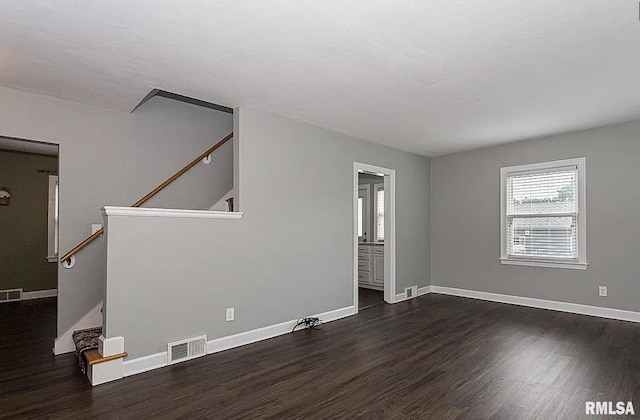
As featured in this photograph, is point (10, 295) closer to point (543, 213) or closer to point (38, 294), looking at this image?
point (38, 294)

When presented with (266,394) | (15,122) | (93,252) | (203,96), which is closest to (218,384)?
(266,394)

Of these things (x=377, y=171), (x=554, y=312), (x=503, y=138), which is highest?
(x=503, y=138)

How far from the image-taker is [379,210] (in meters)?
7.33

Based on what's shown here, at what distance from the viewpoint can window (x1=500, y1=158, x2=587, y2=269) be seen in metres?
5.10

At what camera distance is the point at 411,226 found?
6.26 metres

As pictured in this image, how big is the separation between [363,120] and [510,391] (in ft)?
10.3

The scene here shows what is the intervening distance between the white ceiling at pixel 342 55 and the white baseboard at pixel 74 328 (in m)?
2.24

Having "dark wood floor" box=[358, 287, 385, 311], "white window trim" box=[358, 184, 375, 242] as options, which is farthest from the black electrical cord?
"white window trim" box=[358, 184, 375, 242]

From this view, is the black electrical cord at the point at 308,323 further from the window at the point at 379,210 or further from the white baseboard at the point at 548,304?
the window at the point at 379,210

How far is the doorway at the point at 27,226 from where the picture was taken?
20.3 ft

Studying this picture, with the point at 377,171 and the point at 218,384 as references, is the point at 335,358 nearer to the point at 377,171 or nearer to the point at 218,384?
the point at 218,384

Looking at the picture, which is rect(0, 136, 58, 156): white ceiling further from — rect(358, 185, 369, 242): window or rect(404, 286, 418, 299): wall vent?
rect(404, 286, 418, 299): wall vent

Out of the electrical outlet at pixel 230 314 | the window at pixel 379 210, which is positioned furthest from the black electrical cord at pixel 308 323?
the window at pixel 379 210

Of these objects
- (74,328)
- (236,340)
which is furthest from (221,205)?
(74,328)
